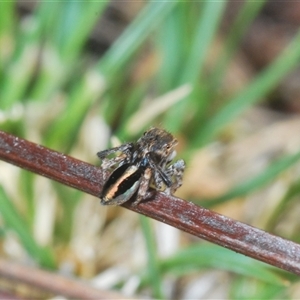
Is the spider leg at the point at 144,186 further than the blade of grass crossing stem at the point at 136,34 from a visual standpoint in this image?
No

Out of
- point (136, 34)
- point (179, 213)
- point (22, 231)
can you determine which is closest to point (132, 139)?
point (136, 34)

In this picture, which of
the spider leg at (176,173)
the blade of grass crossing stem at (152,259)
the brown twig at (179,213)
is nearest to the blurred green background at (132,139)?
the blade of grass crossing stem at (152,259)

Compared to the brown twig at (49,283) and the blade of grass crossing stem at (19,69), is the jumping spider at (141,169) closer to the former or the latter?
the brown twig at (49,283)

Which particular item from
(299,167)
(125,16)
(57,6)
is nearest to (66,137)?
(57,6)

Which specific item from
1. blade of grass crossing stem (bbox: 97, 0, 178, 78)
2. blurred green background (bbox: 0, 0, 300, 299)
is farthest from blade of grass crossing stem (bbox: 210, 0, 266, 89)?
blade of grass crossing stem (bbox: 97, 0, 178, 78)

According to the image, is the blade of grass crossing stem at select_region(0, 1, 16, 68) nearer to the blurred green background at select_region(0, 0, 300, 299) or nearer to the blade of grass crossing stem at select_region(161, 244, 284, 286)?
the blurred green background at select_region(0, 0, 300, 299)
